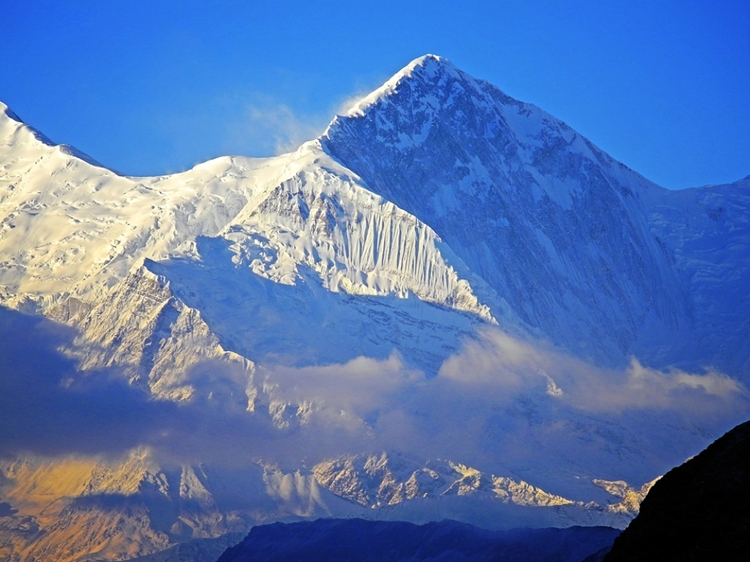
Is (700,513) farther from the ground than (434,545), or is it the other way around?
(434,545)

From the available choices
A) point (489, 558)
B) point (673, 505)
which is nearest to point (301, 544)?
point (489, 558)

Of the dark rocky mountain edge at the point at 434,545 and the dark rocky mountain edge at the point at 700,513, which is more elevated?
the dark rocky mountain edge at the point at 434,545

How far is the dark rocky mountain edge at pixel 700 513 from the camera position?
183ft

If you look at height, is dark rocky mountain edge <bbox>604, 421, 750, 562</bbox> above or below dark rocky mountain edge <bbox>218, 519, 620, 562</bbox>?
below

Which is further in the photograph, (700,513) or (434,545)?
(434,545)

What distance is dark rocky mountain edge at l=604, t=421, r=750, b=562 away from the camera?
5591cm

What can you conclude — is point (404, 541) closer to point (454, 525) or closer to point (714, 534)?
point (454, 525)

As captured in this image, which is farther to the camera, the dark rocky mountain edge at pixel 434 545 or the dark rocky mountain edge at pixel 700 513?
the dark rocky mountain edge at pixel 434 545

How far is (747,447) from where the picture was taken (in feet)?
196

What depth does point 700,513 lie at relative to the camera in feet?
192

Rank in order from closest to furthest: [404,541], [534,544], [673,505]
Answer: [673,505]
[534,544]
[404,541]

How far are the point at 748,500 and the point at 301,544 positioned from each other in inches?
5729

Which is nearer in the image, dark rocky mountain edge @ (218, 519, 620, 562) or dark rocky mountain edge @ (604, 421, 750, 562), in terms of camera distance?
dark rocky mountain edge @ (604, 421, 750, 562)

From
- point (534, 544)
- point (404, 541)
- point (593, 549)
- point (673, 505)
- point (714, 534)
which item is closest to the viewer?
point (714, 534)
